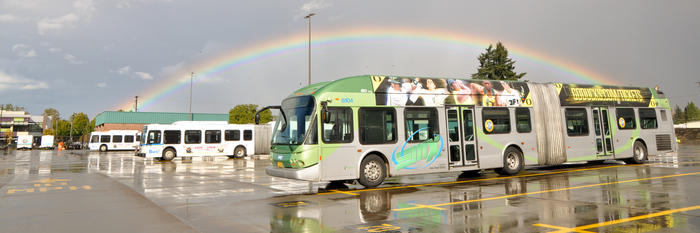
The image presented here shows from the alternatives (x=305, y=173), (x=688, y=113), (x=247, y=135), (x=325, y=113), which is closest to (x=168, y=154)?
(x=247, y=135)

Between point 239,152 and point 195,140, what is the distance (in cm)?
333

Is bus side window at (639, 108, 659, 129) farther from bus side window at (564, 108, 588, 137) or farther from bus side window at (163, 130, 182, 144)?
Result: bus side window at (163, 130, 182, 144)

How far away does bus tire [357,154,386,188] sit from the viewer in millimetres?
11352

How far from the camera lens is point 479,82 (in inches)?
555

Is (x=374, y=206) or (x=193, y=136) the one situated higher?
Result: (x=193, y=136)

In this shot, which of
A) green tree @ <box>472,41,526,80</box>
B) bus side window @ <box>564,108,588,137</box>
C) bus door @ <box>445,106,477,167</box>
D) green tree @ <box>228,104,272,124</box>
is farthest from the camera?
green tree @ <box>228,104,272,124</box>

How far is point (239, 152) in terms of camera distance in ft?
104

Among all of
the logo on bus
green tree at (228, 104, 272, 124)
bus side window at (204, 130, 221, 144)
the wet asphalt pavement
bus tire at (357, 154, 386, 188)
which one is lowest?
the wet asphalt pavement

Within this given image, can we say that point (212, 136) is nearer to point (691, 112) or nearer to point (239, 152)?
point (239, 152)

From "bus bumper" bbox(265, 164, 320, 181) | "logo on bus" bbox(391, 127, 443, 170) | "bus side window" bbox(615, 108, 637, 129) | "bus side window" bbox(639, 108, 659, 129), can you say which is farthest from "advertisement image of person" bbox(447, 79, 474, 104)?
"bus side window" bbox(639, 108, 659, 129)

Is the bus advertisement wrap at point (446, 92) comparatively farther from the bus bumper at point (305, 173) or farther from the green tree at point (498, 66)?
the green tree at point (498, 66)

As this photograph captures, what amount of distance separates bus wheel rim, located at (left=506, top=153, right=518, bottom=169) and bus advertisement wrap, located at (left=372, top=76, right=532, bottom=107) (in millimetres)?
1726

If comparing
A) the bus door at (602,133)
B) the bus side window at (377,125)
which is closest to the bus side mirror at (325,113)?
the bus side window at (377,125)

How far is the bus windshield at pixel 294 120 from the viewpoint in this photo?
35.9 feet
